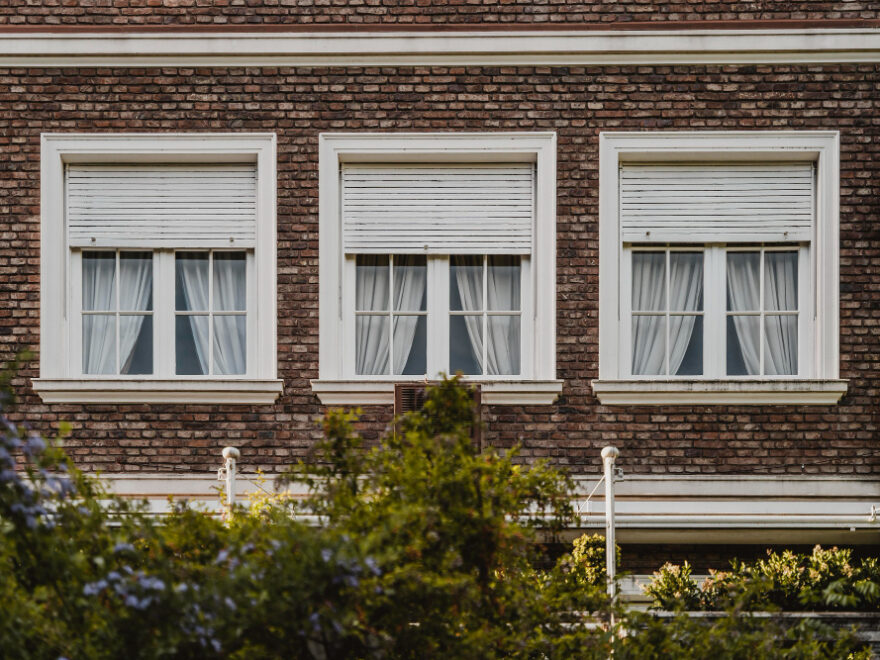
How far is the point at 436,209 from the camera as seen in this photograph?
31.1 ft

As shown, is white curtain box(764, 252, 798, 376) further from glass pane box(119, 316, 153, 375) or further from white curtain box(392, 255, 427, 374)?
glass pane box(119, 316, 153, 375)

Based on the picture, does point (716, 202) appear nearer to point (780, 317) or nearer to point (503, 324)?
point (780, 317)

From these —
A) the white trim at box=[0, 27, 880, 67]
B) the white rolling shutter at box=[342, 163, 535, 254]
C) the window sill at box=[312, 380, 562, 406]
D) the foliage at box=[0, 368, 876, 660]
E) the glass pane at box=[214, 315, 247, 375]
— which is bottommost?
the foliage at box=[0, 368, 876, 660]

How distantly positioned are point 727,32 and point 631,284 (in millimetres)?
2438

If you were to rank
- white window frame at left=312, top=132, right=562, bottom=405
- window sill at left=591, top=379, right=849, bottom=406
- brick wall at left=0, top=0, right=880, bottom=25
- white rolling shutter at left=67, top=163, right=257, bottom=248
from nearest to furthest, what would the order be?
window sill at left=591, top=379, right=849, bottom=406 < white window frame at left=312, top=132, right=562, bottom=405 < brick wall at left=0, top=0, right=880, bottom=25 < white rolling shutter at left=67, top=163, right=257, bottom=248

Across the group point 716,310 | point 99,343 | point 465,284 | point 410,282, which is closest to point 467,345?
point 465,284

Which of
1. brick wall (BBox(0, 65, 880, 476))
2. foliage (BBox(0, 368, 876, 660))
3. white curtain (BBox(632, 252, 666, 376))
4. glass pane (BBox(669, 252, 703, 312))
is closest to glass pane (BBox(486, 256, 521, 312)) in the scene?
brick wall (BBox(0, 65, 880, 476))

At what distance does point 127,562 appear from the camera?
4.50 metres

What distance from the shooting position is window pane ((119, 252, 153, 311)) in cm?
955

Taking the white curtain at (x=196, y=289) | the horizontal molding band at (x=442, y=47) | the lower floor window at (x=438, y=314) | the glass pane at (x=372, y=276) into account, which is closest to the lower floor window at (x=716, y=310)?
the lower floor window at (x=438, y=314)

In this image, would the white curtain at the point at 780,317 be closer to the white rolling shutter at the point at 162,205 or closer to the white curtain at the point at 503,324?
the white curtain at the point at 503,324

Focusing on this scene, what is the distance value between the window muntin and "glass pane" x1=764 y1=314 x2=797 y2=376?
227 inches

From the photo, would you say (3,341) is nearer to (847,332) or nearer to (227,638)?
(227,638)

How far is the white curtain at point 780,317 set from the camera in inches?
372
